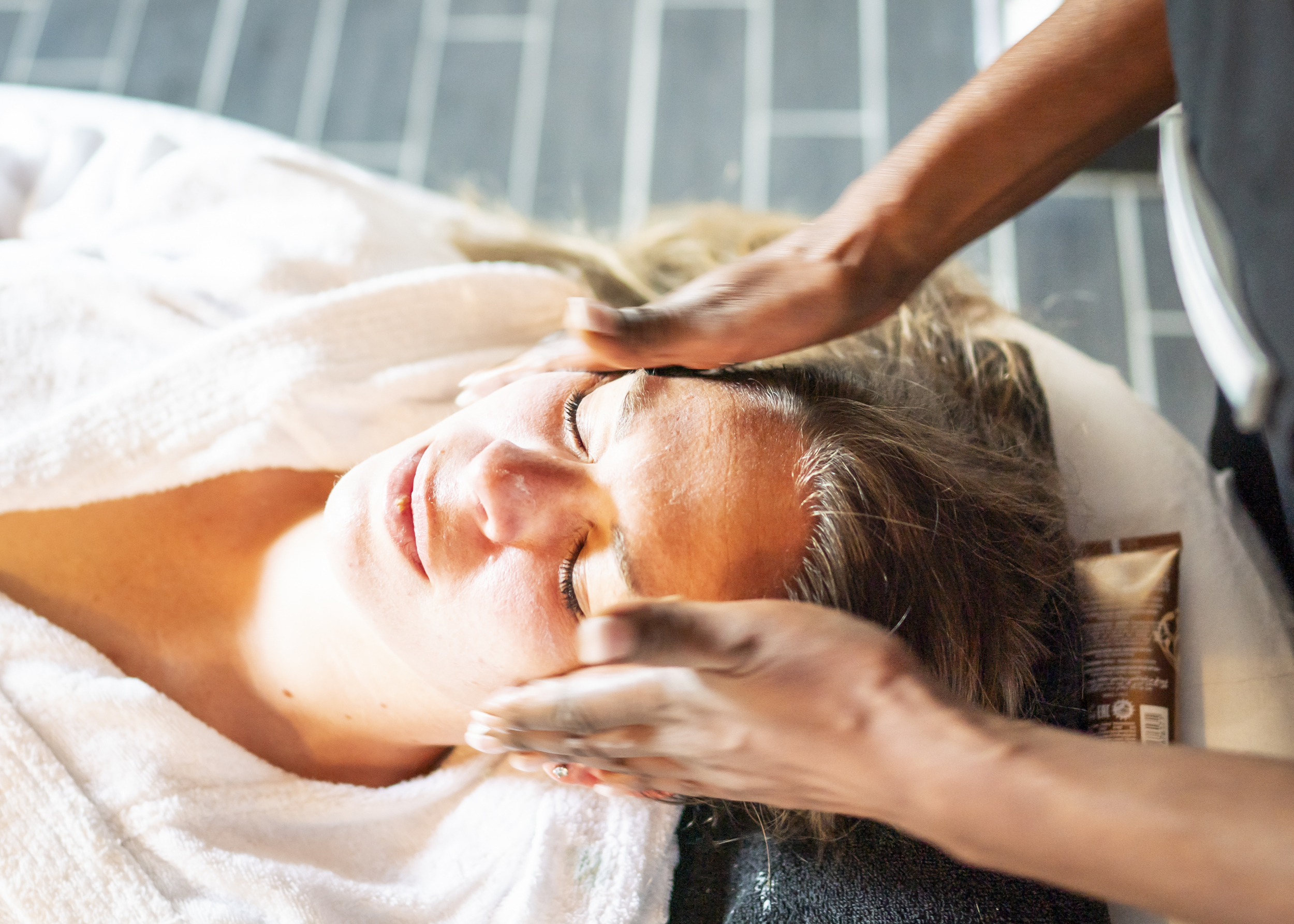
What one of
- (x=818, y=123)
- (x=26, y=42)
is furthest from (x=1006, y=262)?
(x=26, y=42)

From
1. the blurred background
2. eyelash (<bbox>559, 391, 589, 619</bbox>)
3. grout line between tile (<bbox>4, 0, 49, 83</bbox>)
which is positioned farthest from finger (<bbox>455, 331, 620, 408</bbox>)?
→ grout line between tile (<bbox>4, 0, 49, 83</bbox>)

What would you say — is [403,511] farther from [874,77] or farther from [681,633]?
[874,77]

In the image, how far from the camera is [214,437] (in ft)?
3.82

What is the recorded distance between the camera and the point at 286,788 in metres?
1.08

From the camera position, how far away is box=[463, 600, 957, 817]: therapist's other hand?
62 cm

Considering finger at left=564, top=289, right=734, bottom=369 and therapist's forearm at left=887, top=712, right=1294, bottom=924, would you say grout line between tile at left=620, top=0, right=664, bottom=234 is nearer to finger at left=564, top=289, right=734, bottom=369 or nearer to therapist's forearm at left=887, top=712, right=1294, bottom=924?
finger at left=564, top=289, right=734, bottom=369

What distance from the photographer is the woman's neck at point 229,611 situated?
1.09 metres

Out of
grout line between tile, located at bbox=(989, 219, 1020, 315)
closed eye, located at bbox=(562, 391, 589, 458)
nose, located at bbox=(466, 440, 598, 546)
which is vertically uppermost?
grout line between tile, located at bbox=(989, 219, 1020, 315)

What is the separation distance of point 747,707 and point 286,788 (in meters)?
0.68

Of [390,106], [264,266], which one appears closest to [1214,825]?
[264,266]

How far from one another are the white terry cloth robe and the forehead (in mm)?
379

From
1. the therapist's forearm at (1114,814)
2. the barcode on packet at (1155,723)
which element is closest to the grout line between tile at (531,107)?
the barcode on packet at (1155,723)

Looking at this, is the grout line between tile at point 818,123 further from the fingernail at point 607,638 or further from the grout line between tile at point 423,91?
the fingernail at point 607,638

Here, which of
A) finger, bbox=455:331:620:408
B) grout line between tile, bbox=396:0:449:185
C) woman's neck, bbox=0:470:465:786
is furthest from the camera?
grout line between tile, bbox=396:0:449:185
